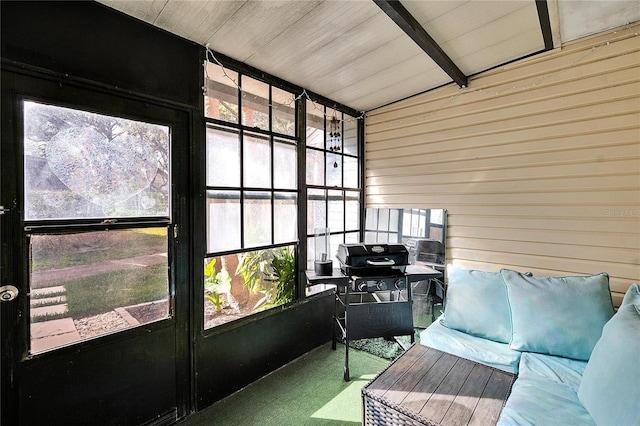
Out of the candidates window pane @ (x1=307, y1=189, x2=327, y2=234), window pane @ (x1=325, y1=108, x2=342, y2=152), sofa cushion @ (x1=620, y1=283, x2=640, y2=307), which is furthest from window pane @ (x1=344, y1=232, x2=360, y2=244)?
sofa cushion @ (x1=620, y1=283, x2=640, y2=307)

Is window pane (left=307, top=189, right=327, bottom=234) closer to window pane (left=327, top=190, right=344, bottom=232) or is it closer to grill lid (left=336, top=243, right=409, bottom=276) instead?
window pane (left=327, top=190, right=344, bottom=232)

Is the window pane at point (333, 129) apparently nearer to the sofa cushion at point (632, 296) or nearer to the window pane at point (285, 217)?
the window pane at point (285, 217)

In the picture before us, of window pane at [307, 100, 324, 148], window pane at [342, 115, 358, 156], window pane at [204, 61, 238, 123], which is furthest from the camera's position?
window pane at [342, 115, 358, 156]

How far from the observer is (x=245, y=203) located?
8.00 feet

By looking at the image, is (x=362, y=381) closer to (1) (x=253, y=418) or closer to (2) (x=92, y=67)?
(1) (x=253, y=418)

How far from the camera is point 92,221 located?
1676 millimetres

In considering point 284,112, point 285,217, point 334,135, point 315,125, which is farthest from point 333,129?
point 285,217

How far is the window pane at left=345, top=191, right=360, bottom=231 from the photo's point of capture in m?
3.62

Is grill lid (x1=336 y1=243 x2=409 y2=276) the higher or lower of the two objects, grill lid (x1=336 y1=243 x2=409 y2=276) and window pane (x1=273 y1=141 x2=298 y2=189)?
the lower

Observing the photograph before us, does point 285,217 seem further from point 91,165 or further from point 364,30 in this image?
point 364,30

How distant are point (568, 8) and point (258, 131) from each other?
7.69ft

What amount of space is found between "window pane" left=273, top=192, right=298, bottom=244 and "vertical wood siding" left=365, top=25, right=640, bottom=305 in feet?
4.24

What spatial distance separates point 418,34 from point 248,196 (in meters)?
1.71

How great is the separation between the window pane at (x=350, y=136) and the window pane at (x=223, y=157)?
1.55m
